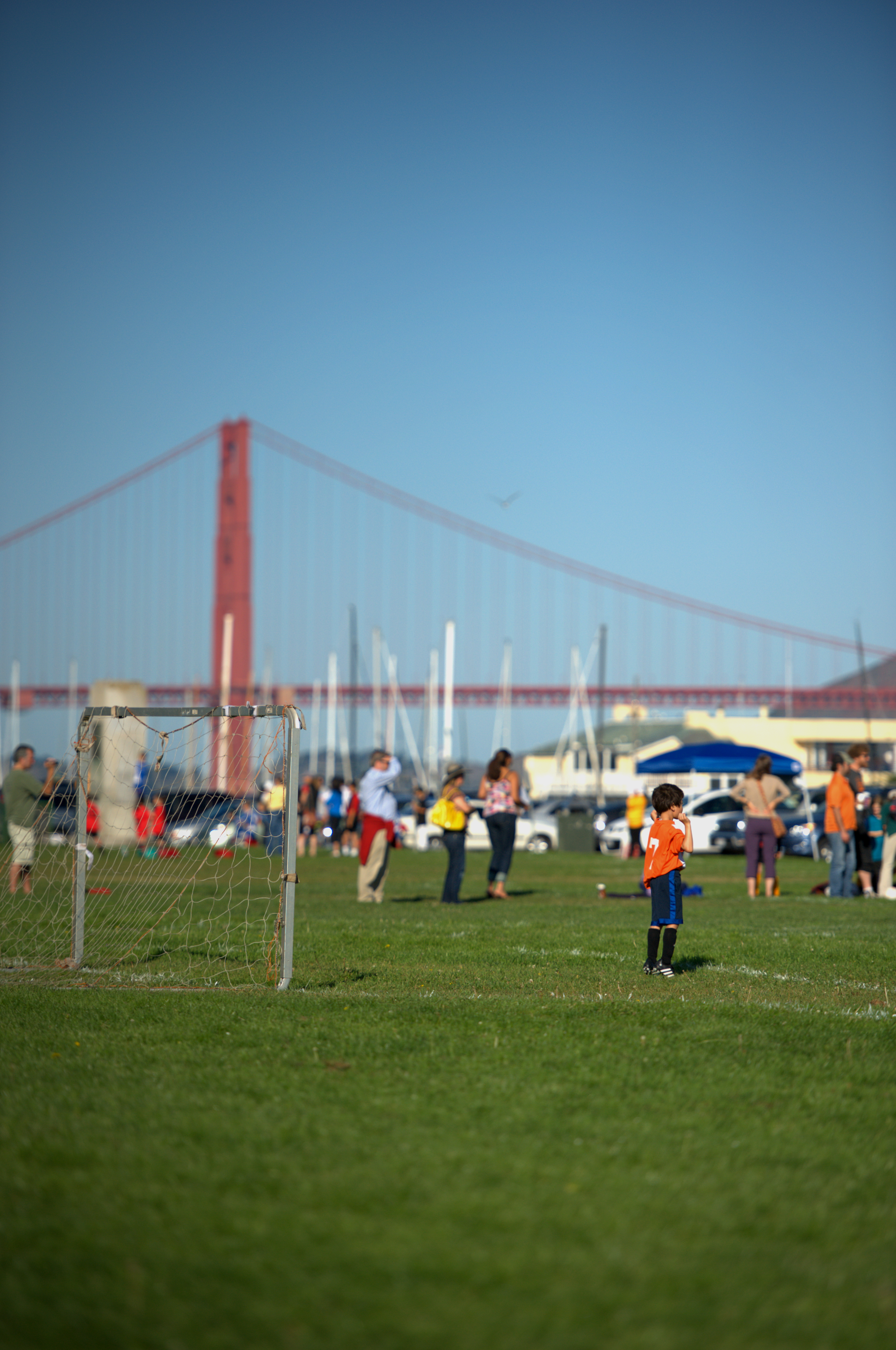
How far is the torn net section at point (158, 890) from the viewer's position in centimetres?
923

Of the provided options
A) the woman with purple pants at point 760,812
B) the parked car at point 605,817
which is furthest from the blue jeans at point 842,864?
the parked car at point 605,817

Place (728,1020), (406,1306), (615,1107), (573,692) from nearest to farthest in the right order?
(406,1306) → (615,1107) → (728,1020) → (573,692)

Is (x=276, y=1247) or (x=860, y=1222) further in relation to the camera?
(x=860, y=1222)

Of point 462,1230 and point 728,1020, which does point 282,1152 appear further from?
point 728,1020

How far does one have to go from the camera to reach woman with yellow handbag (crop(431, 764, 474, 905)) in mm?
15188

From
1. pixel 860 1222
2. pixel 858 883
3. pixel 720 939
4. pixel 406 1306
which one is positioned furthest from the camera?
pixel 858 883

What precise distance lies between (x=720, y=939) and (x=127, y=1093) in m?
6.64

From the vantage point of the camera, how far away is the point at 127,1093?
5.37 metres

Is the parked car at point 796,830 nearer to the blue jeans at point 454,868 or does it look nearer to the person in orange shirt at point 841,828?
the person in orange shirt at point 841,828

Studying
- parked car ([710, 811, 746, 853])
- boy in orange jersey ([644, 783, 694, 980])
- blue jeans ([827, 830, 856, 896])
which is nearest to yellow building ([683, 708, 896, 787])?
parked car ([710, 811, 746, 853])

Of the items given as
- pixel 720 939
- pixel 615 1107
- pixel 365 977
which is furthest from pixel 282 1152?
pixel 720 939

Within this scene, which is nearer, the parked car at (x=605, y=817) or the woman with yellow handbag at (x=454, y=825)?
the woman with yellow handbag at (x=454, y=825)

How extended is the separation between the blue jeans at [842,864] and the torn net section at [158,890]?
6.79 metres

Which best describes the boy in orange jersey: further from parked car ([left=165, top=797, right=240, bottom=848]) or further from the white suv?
the white suv
